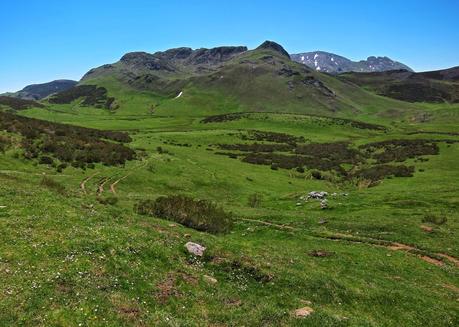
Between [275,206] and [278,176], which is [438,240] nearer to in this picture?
[275,206]

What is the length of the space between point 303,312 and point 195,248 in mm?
8205

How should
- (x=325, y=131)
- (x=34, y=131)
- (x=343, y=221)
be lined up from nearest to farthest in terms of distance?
1. (x=343, y=221)
2. (x=34, y=131)
3. (x=325, y=131)

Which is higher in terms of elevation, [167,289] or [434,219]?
[167,289]

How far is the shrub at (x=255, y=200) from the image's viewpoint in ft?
187

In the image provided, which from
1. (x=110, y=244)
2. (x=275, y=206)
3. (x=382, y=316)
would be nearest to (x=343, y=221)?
(x=275, y=206)

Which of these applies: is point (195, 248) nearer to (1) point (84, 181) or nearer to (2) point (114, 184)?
(2) point (114, 184)

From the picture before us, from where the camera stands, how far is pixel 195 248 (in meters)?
25.8

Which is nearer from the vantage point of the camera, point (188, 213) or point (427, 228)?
point (188, 213)

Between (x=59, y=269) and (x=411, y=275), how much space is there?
77.8ft

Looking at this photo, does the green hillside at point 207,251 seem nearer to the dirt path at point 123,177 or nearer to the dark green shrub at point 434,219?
the dark green shrub at point 434,219

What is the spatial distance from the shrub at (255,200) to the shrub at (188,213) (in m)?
16.1

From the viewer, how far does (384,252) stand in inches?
1347

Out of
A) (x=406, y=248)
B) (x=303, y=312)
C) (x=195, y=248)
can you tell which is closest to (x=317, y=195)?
(x=406, y=248)

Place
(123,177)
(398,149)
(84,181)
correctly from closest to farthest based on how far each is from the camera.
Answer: (84,181) < (123,177) < (398,149)
